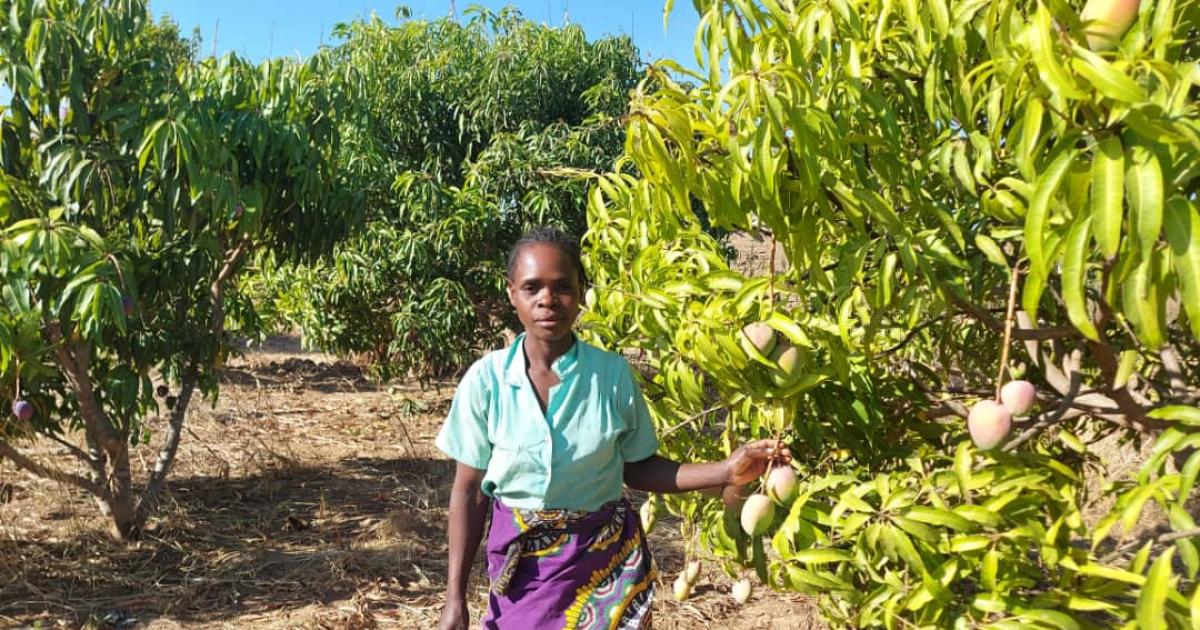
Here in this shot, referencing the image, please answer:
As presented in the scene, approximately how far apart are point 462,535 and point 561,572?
0.19 meters

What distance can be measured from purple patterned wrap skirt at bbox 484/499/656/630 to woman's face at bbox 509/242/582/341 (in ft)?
1.09

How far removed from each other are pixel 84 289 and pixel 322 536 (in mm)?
1636

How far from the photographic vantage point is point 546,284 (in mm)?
1557

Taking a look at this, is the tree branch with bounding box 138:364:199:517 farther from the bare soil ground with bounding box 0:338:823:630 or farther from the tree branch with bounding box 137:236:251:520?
the bare soil ground with bounding box 0:338:823:630

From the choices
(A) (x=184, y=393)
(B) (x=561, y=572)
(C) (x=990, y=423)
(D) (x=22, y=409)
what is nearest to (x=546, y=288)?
(B) (x=561, y=572)

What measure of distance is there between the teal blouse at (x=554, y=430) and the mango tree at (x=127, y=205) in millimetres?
1610

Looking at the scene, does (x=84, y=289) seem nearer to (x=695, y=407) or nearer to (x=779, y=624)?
(x=695, y=407)

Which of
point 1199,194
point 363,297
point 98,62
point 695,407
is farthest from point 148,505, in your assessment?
point 1199,194

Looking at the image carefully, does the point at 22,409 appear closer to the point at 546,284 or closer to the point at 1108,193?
the point at 546,284

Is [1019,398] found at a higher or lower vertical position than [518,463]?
higher

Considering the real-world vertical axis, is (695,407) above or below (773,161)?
below

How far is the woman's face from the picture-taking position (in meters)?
1.55

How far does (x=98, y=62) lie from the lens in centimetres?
333

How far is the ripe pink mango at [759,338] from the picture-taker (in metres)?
1.40
